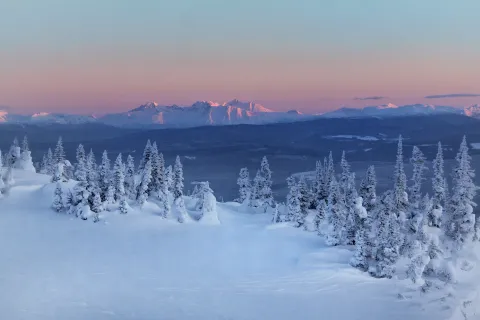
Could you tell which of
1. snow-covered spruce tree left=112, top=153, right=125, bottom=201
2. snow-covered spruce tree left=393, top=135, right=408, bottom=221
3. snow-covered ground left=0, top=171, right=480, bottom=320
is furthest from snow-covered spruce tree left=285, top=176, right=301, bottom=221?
snow-covered spruce tree left=112, top=153, right=125, bottom=201

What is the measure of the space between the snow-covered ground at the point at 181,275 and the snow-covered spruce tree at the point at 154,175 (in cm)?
593

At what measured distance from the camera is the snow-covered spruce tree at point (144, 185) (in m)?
55.1

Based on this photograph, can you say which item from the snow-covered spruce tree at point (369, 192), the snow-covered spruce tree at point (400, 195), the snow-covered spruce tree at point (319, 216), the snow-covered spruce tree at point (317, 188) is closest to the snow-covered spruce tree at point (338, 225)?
the snow-covered spruce tree at point (319, 216)

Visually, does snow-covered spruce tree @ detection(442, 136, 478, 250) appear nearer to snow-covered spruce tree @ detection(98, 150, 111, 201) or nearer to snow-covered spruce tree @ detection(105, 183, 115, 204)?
snow-covered spruce tree @ detection(105, 183, 115, 204)

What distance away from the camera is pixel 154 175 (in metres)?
→ 60.2

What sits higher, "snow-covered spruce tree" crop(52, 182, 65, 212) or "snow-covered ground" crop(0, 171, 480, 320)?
"snow-covered spruce tree" crop(52, 182, 65, 212)

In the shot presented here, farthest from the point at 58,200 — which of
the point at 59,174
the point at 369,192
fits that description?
the point at 369,192

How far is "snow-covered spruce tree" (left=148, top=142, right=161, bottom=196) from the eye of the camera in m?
59.5

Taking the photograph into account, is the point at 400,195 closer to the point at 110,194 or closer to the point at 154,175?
the point at 154,175

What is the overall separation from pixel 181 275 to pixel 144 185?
62.4ft

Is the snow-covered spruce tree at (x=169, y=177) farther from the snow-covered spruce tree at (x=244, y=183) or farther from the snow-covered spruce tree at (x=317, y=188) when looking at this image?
the snow-covered spruce tree at (x=317, y=188)

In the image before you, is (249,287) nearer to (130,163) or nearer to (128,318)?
(128,318)

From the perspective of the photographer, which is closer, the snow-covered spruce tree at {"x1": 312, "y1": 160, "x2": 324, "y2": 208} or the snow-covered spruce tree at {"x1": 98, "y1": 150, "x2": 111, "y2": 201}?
the snow-covered spruce tree at {"x1": 98, "y1": 150, "x2": 111, "y2": 201}

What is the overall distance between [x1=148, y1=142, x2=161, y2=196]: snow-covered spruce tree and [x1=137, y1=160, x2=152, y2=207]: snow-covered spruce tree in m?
1.47
